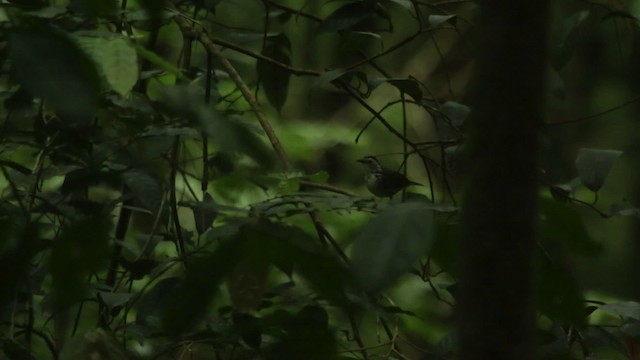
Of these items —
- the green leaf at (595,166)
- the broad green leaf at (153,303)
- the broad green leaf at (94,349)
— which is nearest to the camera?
the broad green leaf at (94,349)

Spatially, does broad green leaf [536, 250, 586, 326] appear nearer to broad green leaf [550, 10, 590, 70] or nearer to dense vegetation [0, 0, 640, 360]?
dense vegetation [0, 0, 640, 360]

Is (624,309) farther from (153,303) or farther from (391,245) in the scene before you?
(391,245)

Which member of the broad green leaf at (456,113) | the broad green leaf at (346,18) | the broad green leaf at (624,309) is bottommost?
the broad green leaf at (624,309)

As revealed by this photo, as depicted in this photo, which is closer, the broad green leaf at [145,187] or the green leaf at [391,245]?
the green leaf at [391,245]

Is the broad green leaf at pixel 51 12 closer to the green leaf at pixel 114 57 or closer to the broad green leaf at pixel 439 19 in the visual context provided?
the green leaf at pixel 114 57

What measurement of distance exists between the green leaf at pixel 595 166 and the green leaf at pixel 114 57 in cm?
54

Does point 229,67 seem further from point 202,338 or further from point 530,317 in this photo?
point 530,317

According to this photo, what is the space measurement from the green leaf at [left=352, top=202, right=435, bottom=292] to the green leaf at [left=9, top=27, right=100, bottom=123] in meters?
0.14

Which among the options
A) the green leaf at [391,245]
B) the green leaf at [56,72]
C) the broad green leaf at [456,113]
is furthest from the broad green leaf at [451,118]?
the green leaf at [56,72]

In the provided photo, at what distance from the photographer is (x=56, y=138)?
1.07m

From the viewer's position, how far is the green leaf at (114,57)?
822 millimetres

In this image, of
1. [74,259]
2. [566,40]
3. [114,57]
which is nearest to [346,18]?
[566,40]

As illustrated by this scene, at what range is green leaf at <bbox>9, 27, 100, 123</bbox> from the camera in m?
0.44

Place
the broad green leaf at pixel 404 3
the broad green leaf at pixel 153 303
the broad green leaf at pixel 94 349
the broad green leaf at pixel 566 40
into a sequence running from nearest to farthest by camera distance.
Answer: the broad green leaf at pixel 94 349, the broad green leaf at pixel 153 303, the broad green leaf at pixel 404 3, the broad green leaf at pixel 566 40
